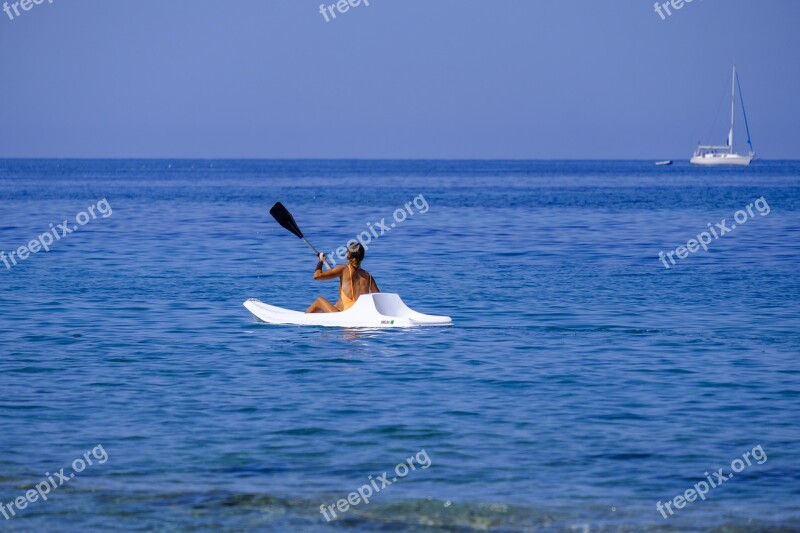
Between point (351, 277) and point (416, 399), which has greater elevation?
point (351, 277)

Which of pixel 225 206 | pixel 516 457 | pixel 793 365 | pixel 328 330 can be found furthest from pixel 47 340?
pixel 225 206

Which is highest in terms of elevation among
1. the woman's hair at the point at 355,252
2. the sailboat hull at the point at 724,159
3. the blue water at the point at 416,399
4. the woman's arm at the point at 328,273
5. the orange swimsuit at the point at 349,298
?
the sailboat hull at the point at 724,159

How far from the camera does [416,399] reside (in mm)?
13812

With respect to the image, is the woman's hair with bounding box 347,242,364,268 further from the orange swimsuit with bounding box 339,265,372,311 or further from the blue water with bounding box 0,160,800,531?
the blue water with bounding box 0,160,800,531

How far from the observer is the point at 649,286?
2594 centimetres

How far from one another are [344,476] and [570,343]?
308 inches

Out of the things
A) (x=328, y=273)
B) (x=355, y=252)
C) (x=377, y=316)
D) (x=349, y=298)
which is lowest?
(x=377, y=316)

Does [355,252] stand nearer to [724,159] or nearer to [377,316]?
[377,316]

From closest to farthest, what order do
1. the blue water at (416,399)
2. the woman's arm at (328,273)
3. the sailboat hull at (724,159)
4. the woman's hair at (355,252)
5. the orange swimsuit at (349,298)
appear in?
the blue water at (416,399) < the woman's hair at (355,252) < the woman's arm at (328,273) < the orange swimsuit at (349,298) < the sailboat hull at (724,159)

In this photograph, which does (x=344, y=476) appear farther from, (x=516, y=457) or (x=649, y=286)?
(x=649, y=286)

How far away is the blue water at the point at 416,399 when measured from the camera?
9.92m

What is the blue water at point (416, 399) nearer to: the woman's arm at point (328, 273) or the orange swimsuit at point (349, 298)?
the orange swimsuit at point (349, 298)

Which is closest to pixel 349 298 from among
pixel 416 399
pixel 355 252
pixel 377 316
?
pixel 377 316

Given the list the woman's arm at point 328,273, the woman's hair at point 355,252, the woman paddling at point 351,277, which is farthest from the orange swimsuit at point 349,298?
the woman's hair at point 355,252
